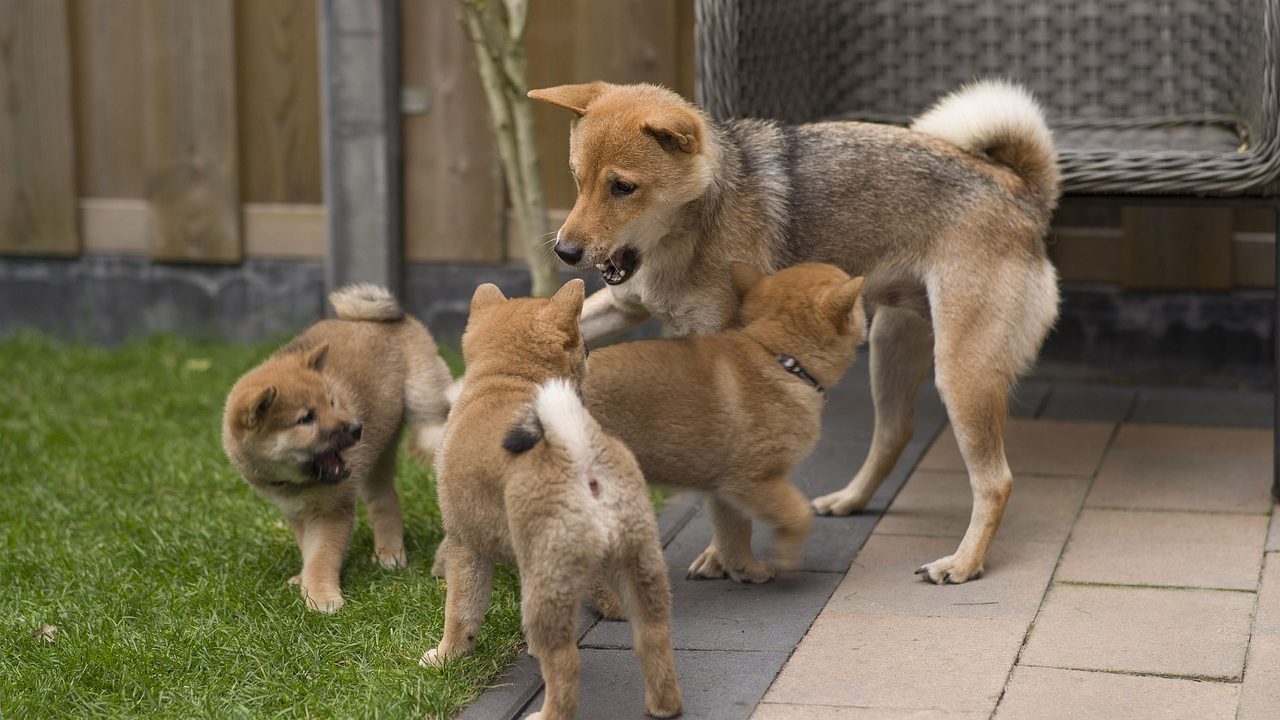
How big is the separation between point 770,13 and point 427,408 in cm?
193

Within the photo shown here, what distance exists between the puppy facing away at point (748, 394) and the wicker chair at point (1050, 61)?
4.97ft

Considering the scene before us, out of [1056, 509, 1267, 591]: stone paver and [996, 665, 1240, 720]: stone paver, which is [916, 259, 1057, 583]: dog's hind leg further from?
[996, 665, 1240, 720]: stone paver

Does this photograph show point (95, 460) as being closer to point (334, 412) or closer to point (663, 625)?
point (334, 412)

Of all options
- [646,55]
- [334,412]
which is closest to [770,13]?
[646,55]

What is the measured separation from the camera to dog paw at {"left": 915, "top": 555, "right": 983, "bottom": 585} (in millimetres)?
3996

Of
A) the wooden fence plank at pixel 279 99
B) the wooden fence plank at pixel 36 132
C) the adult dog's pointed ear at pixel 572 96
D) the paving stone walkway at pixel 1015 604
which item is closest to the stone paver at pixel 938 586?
the paving stone walkway at pixel 1015 604

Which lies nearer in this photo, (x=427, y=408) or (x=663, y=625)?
(x=663, y=625)

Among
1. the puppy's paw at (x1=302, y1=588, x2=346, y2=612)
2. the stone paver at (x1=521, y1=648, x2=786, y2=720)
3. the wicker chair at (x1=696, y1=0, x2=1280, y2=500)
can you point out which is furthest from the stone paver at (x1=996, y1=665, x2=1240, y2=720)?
the wicker chair at (x1=696, y1=0, x2=1280, y2=500)

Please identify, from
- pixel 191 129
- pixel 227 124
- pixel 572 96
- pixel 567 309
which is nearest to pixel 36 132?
pixel 191 129

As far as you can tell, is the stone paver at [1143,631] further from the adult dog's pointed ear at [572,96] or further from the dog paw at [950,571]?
the adult dog's pointed ear at [572,96]

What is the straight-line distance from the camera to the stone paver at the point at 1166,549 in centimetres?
399

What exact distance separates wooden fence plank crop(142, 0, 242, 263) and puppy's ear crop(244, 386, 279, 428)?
3.39 m

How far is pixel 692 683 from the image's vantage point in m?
3.33

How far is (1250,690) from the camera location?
3.23 m
